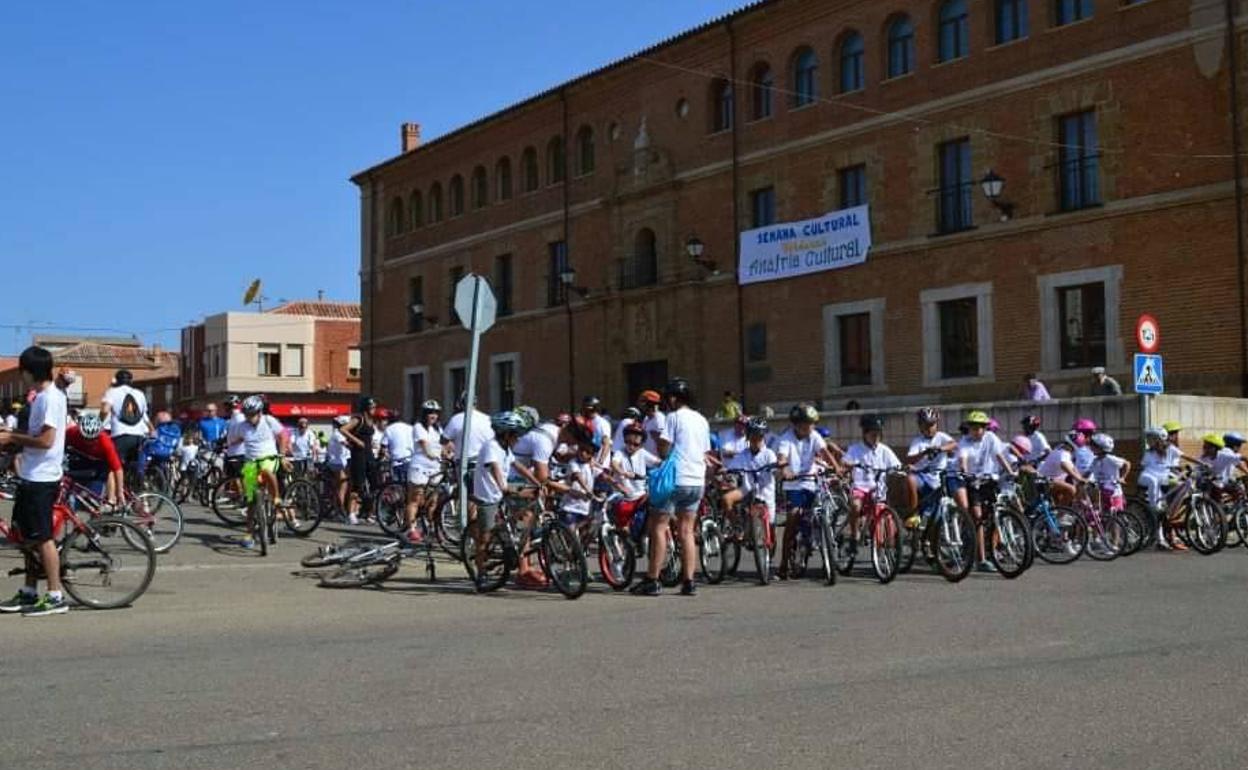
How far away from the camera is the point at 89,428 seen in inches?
562

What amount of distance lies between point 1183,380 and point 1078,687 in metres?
20.6

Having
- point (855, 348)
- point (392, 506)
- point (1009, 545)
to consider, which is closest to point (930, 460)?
point (1009, 545)

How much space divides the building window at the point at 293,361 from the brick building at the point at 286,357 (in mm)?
55

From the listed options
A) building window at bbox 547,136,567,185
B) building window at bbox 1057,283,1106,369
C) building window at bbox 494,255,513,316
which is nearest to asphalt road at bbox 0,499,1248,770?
building window at bbox 1057,283,1106,369

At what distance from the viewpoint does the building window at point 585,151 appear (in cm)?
4191

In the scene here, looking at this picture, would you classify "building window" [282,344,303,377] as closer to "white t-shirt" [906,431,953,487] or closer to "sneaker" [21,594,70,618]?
"white t-shirt" [906,431,953,487]

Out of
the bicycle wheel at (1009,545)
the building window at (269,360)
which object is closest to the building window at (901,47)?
the bicycle wheel at (1009,545)

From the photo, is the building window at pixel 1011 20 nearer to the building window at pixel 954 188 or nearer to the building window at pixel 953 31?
the building window at pixel 953 31

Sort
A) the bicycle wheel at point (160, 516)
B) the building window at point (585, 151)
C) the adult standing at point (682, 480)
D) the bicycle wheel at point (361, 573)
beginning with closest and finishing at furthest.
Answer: the adult standing at point (682, 480), the bicycle wheel at point (361, 573), the bicycle wheel at point (160, 516), the building window at point (585, 151)

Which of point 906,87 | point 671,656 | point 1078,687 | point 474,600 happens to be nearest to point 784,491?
point 474,600

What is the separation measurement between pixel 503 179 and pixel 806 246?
15.0 meters

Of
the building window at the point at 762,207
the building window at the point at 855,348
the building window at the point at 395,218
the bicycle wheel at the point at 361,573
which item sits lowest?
the bicycle wheel at the point at 361,573

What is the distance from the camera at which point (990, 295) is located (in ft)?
98.0

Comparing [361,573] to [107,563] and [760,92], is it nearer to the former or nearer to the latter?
[107,563]
